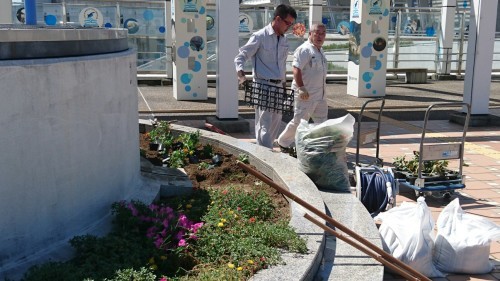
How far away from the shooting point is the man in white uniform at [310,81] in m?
7.36

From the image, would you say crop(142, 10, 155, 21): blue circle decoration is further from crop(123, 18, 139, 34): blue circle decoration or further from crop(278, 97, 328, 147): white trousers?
crop(278, 97, 328, 147): white trousers

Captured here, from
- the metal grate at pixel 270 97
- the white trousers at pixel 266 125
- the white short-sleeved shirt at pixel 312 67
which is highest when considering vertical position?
the white short-sleeved shirt at pixel 312 67

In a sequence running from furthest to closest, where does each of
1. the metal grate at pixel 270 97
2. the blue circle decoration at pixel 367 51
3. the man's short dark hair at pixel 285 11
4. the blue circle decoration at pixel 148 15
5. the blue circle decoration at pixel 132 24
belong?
1. the blue circle decoration at pixel 148 15
2. the blue circle decoration at pixel 132 24
3. the blue circle decoration at pixel 367 51
4. the metal grate at pixel 270 97
5. the man's short dark hair at pixel 285 11

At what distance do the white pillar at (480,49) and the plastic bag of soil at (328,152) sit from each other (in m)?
6.28

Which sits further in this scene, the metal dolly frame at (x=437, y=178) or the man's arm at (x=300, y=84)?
the man's arm at (x=300, y=84)

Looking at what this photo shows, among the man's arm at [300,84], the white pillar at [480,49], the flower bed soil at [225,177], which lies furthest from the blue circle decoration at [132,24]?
the flower bed soil at [225,177]

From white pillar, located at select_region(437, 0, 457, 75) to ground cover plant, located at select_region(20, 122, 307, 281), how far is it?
15.5 metres

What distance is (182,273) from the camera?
372cm

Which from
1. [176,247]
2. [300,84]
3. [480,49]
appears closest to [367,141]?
[300,84]

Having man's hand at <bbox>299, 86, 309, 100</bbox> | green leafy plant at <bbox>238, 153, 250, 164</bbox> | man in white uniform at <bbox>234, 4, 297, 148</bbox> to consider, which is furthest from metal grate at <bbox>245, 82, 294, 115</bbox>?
green leafy plant at <bbox>238, 153, 250, 164</bbox>

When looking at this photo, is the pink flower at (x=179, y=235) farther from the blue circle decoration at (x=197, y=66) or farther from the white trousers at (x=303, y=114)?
the blue circle decoration at (x=197, y=66)

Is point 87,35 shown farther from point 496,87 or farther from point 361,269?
point 496,87

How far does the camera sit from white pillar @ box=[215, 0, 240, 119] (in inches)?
386

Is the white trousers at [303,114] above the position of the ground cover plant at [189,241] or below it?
above
